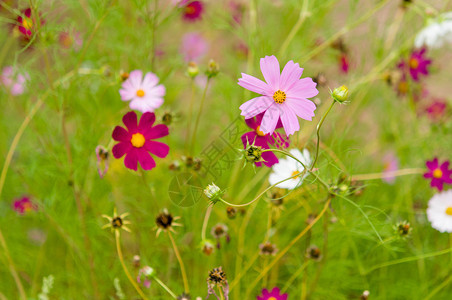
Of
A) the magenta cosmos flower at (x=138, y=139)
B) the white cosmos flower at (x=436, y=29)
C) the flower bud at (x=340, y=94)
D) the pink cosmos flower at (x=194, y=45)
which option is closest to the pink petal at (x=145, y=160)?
the magenta cosmos flower at (x=138, y=139)

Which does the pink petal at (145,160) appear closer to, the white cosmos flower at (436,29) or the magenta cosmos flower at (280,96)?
the magenta cosmos flower at (280,96)

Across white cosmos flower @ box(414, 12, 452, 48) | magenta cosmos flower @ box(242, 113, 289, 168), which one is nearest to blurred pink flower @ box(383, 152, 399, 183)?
white cosmos flower @ box(414, 12, 452, 48)

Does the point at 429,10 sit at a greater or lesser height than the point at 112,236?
greater

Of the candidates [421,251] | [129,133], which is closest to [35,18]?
[129,133]

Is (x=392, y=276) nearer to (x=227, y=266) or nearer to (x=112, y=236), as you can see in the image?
(x=227, y=266)

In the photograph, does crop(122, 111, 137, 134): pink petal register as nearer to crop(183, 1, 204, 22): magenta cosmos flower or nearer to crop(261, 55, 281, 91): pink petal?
crop(261, 55, 281, 91): pink petal

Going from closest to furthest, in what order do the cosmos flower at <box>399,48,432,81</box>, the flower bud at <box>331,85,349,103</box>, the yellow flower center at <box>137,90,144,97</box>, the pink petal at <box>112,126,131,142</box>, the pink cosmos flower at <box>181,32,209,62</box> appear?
the flower bud at <box>331,85,349,103</box> < the pink petal at <box>112,126,131,142</box> < the yellow flower center at <box>137,90,144,97</box> < the cosmos flower at <box>399,48,432,81</box> < the pink cosmos flower at <box>181,32,209,62</box>
